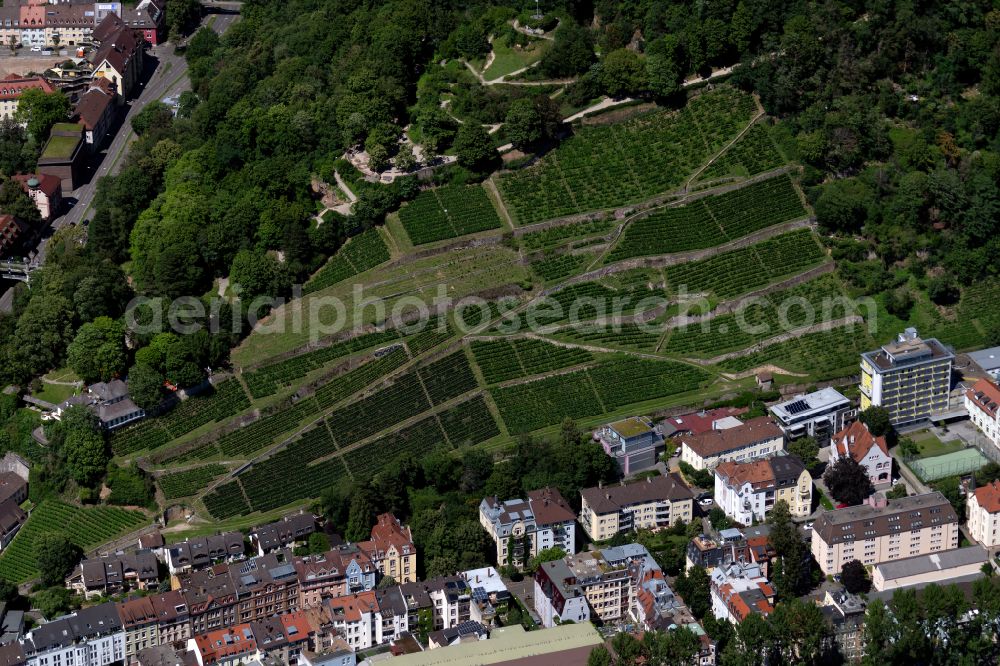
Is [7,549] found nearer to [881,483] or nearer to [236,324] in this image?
[236,324]

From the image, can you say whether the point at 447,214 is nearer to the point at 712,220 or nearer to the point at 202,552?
the point at 712,220

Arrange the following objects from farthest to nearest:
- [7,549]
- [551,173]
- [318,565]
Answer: [551,173] < [7,549] < [318,565]

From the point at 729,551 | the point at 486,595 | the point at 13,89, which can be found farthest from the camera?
the point at 13,89

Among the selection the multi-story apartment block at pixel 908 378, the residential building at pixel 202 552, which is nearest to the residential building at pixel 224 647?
the residential building at pixel 202 552

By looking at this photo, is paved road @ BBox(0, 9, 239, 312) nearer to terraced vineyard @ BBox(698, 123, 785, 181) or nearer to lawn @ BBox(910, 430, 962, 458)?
terraced vineyard @ BBox(698, 123, 785, 181)

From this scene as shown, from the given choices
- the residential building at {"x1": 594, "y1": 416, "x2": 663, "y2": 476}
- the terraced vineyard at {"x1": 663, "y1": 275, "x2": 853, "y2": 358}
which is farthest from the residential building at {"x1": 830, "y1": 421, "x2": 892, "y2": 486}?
the terraced vineyard at {"x1": 663, "y1": 275, "x2": 853, "y2": 358}

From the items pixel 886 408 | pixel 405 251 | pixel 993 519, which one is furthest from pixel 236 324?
pixel 993 519

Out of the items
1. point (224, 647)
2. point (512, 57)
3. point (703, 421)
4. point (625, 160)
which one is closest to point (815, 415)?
point (703, 421)
